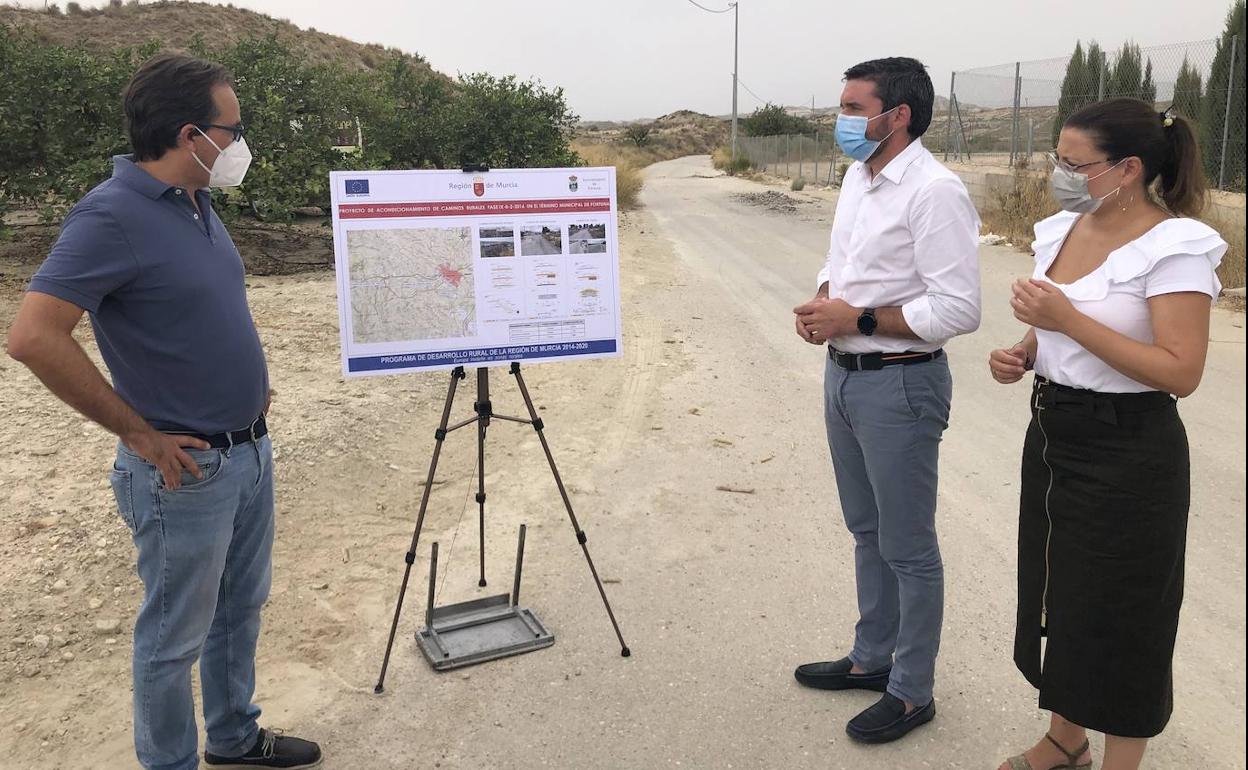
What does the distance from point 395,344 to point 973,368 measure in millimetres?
6020

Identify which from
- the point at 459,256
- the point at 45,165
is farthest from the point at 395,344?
the point at 45,165

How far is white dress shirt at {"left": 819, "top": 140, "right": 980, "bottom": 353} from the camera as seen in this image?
294cm

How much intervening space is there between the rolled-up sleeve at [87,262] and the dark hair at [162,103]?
0.28m

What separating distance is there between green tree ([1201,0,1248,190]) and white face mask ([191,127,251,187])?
671 inches

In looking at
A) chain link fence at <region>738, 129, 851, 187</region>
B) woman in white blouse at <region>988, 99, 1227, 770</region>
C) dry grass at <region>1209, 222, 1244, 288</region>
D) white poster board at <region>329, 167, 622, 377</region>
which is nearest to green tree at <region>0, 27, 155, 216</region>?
white poster board at <region>329, 167, 622, 377</region>

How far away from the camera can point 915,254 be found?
300cm

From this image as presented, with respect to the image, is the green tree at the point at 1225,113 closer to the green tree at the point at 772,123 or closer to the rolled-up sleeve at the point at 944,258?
the rolled-up sleeve at the point at 944,258

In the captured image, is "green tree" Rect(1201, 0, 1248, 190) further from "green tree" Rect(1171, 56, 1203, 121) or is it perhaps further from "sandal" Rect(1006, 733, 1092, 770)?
"sandal" Rect(1006, 733, 1092, 770)

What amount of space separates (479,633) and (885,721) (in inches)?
65.7

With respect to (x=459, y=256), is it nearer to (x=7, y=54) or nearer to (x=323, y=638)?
(x=323, y=638)

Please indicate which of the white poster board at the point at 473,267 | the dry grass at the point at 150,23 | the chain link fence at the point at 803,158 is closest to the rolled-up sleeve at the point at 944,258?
the white poster board at the point at 473,267

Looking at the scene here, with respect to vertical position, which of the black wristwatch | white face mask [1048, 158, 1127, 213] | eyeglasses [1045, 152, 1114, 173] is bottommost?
the black wristwatch

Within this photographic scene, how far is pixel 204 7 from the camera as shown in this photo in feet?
142

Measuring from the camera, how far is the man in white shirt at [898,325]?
9.70 ft
